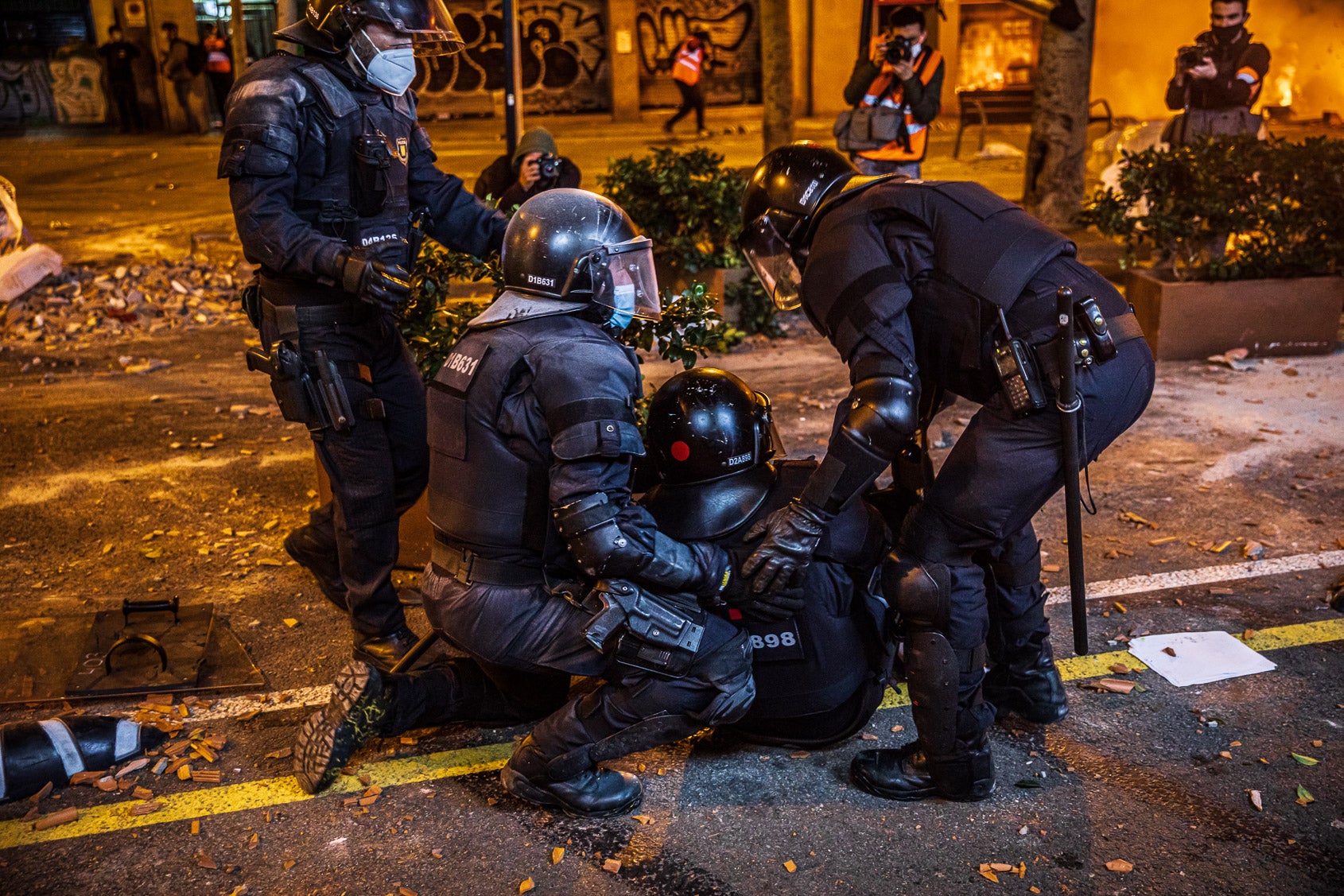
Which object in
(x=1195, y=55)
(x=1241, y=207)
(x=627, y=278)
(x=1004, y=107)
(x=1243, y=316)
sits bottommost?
(x=1243, y=316)

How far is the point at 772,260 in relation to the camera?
3.63m

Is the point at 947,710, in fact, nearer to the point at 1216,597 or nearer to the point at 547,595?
the point at 547,595

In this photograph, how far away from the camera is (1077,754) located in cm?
359

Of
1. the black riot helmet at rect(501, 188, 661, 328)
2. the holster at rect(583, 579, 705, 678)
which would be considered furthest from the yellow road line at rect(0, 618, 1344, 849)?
the black riot helmet at rect(501, 188, 661, 328)

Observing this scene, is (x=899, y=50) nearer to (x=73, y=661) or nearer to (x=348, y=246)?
(x=348, y=246)

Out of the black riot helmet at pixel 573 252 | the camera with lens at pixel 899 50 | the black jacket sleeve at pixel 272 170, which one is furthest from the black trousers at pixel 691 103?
the black riot helmet at pixel 573 252

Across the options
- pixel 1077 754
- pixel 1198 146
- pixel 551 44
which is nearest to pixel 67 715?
pixel 1077 754

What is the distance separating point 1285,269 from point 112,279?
8920 millimetres

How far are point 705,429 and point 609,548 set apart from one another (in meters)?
0.56

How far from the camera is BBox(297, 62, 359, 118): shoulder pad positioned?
3877 millimetres

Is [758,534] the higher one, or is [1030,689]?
[758,534]

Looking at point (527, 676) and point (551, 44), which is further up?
point (551, 44)

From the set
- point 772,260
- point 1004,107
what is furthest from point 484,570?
point 1004,107

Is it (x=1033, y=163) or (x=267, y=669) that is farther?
(x=1033, y=163)
